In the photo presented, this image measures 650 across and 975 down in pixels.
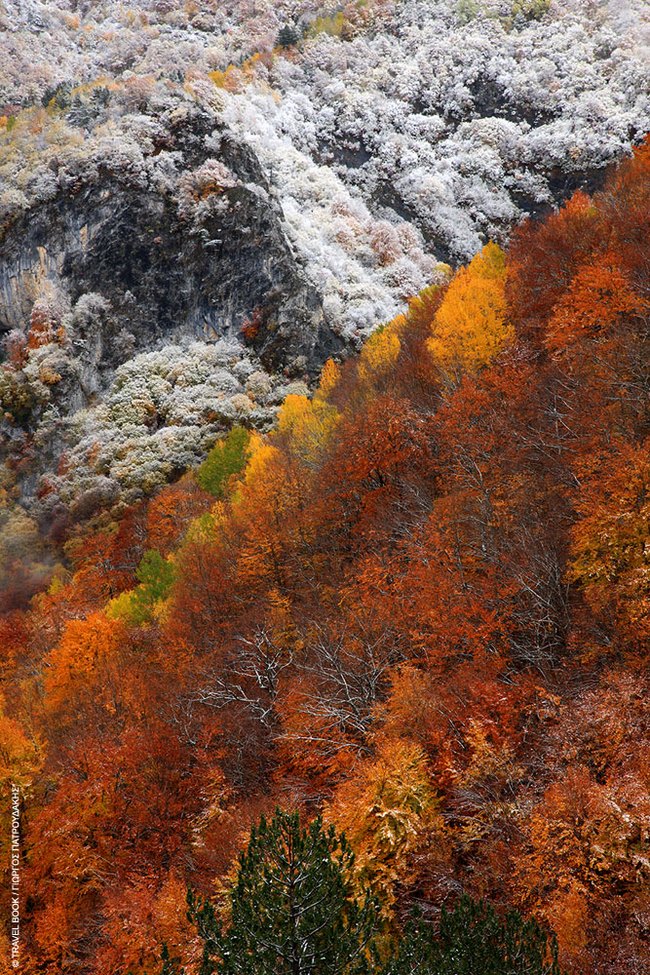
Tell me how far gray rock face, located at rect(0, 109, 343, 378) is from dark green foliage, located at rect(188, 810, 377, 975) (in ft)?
218

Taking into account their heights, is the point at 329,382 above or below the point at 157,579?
above

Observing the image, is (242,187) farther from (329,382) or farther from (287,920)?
(287,920)

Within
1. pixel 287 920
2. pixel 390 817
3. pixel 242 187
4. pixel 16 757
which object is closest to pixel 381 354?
pixel 16 757

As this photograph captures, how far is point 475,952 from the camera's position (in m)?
8.29

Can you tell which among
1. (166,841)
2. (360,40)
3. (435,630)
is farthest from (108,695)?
(360,40)

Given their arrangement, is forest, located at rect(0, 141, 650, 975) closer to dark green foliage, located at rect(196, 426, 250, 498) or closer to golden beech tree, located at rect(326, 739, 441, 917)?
golden beech tree, located at rect(326, 739, 441, 917)

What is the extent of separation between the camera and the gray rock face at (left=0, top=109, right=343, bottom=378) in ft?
239

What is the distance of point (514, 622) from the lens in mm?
17203

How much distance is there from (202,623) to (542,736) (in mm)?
20279

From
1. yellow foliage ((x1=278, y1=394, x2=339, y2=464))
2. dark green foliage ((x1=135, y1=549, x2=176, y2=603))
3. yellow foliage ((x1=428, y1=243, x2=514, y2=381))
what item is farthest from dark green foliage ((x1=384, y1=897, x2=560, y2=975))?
dark green foliage ((x1=135, y1=549, x2=176, y2=603))

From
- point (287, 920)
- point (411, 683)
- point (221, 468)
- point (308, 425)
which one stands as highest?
point (287, 920)

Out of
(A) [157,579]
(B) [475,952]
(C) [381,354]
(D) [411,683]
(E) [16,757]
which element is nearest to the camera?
(B) [475,952]

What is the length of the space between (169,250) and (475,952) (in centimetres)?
7915

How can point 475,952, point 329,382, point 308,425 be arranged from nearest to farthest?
point 475,952, point 308,425, point 329,382
